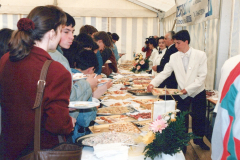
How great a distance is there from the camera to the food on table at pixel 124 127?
1.89 metres

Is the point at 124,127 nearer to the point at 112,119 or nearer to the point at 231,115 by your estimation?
the point at 112,119

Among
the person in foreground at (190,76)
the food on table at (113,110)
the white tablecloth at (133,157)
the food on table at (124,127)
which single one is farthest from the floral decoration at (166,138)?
the person in foreground at (190,76)

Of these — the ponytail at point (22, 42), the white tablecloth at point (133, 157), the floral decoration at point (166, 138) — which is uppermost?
the ponytail at point (22, 42)

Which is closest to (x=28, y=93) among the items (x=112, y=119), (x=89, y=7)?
(x=112, y=119)

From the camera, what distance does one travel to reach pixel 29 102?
1033 mm

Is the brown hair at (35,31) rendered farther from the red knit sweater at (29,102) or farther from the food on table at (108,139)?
the food on table at (108,139)

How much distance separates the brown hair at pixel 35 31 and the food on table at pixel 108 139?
0.77 meters

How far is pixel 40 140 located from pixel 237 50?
298 cm

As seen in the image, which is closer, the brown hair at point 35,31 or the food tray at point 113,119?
the brown hair at point 35,31

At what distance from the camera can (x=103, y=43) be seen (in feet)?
14.3

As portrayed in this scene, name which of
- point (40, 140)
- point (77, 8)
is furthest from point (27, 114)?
point (77, 8)

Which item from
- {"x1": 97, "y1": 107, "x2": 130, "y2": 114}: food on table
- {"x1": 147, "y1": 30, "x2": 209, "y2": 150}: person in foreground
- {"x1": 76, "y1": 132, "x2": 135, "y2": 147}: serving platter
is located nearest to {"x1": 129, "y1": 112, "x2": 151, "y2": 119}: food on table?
{"x1": 97, "y1": 107, "x2": 130, "y2": 114}: food on table

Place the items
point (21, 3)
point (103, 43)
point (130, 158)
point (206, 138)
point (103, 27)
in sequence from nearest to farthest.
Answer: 1. point (130, 158)
2. point (206, 138)
3. point (103, 43)
4. point (21, 3)
5. point (103, 27)

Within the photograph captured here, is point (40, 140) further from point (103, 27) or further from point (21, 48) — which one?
point (103, 27)
